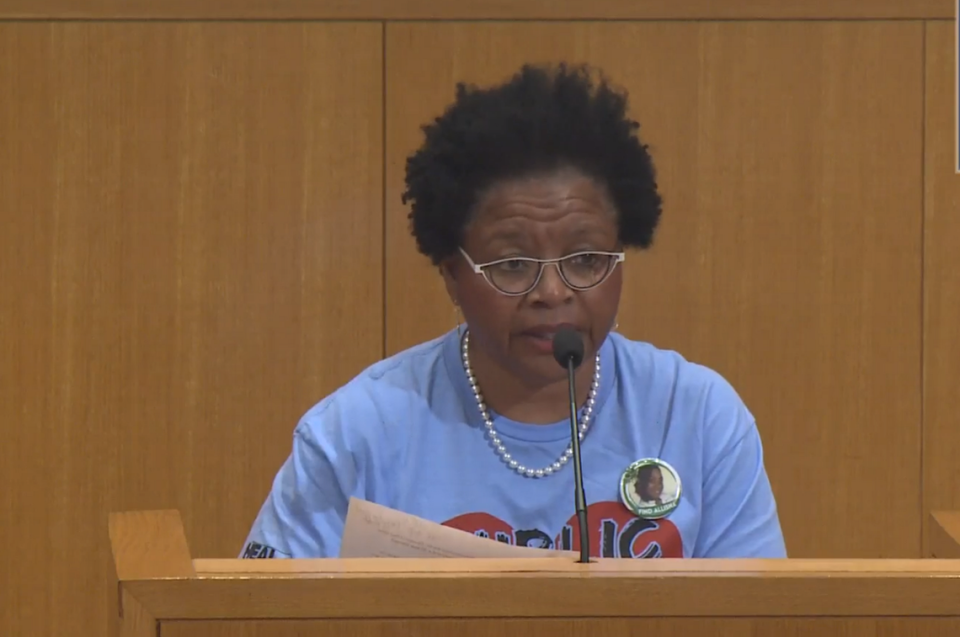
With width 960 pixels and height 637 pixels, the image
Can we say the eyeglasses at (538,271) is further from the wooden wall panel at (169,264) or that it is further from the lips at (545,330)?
the wooden wall panel at (169,264)

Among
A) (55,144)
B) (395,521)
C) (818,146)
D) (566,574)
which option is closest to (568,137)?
(395,521)

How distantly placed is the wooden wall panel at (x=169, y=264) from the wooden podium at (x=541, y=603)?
163 centimetres

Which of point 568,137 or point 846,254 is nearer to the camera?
point 568,137

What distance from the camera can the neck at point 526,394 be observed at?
1.74 metres

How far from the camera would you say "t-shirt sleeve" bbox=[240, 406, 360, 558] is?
5.24ft

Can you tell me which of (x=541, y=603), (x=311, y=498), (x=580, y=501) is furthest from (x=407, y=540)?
(x=311, y=498)

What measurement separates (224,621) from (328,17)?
180cm

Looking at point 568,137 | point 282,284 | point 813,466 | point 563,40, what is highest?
point 563,40

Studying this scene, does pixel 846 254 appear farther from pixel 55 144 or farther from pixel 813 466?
pixel 55 144

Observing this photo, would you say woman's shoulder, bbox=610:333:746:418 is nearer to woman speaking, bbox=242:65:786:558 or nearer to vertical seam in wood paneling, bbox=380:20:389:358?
woman speaking, bbox=242:65:786:558

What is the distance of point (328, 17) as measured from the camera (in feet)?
8.48

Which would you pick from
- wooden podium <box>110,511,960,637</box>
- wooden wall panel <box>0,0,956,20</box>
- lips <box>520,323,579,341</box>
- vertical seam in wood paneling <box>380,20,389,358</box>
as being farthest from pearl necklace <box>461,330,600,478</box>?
wooden wall panel <box>0,0,956,20</box>

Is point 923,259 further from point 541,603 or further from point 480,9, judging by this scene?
point 541,603

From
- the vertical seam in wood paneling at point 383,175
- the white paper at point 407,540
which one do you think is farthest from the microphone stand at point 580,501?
the vertical seam in wood paneling at point 383,175
